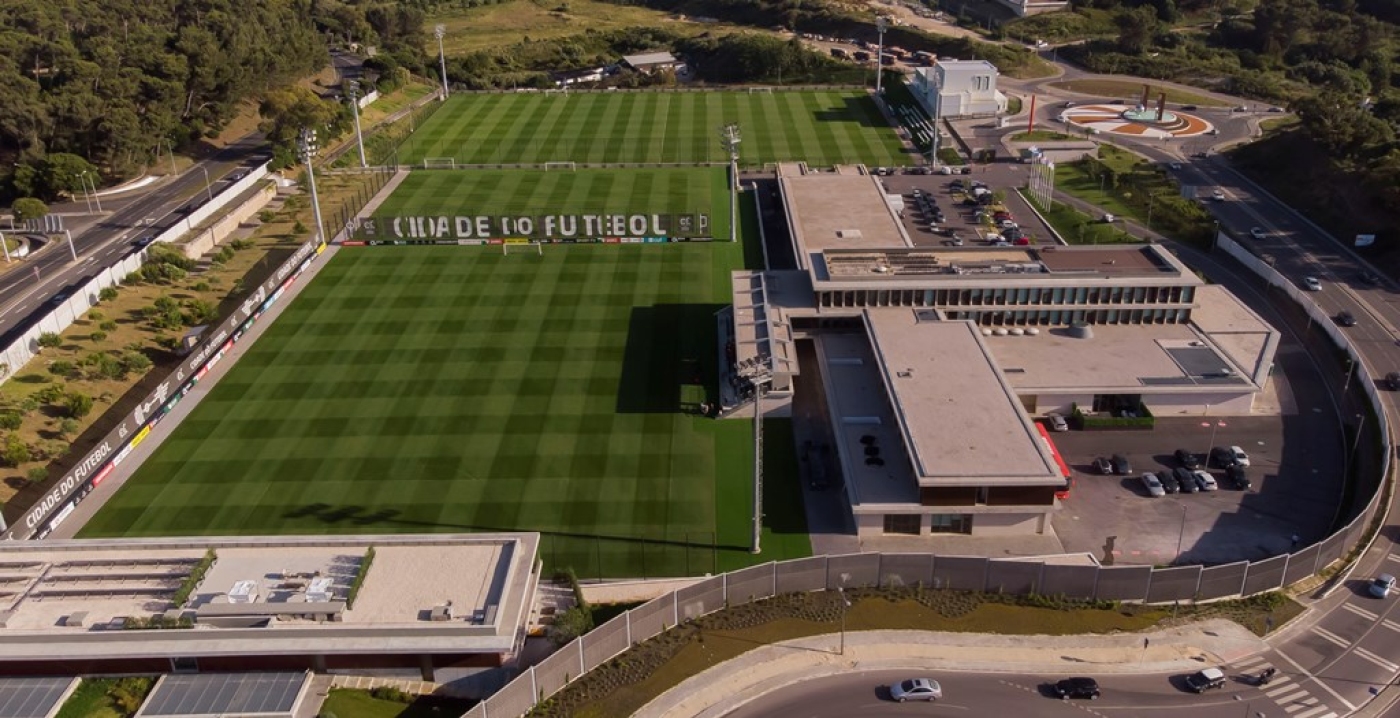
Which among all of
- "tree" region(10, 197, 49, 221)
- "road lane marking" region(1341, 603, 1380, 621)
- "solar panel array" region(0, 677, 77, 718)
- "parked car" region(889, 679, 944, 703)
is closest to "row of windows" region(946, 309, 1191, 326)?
"road lane marking" region(1341, 603, 1380, 621)

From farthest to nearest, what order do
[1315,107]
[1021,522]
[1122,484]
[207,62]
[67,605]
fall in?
[207,62] < [1315,107] < [1122,484] < [1021,522] < [67,605]

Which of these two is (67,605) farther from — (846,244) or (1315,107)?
(1315,107)

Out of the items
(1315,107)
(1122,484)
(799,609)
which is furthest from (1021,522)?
(1315,107)

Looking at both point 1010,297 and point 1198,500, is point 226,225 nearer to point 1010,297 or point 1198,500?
point 1010,297

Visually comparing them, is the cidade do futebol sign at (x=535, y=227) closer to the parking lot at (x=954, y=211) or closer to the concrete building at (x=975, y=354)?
the concrete building at (x=975, y=354)

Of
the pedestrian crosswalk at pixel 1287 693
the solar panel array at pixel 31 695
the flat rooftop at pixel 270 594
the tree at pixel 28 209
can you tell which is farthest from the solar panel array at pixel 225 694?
the tree at pixel 28 209

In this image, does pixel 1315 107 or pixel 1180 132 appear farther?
pixel 1180 132
